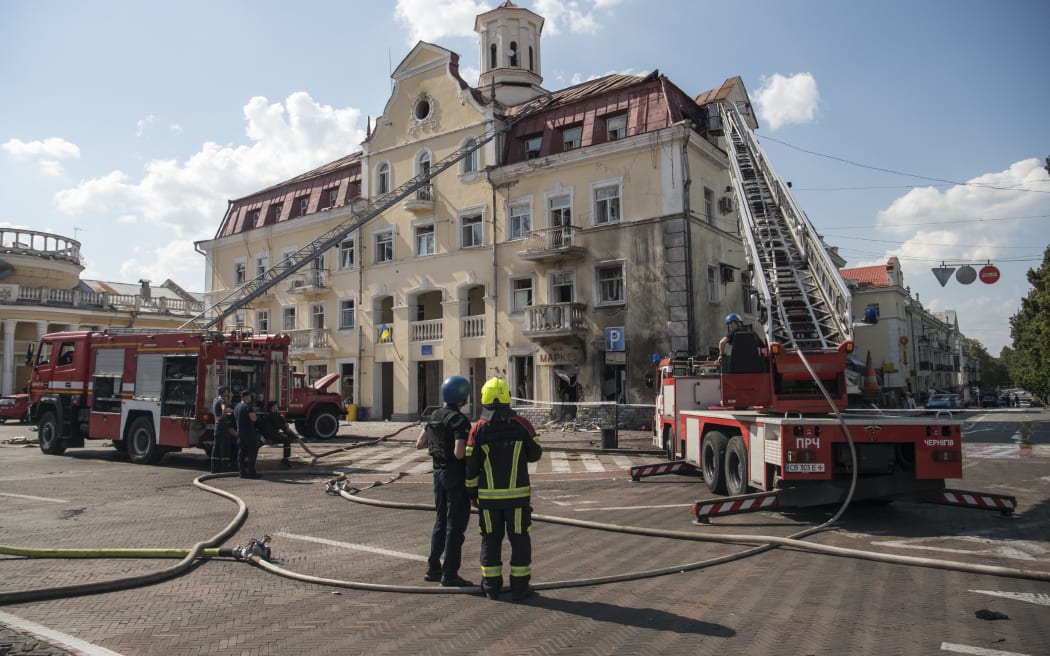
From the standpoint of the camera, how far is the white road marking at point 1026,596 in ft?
18.4

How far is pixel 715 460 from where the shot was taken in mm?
11188

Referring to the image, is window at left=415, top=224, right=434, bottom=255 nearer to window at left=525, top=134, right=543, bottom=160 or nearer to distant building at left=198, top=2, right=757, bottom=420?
distant building at left=198, top=2, right=757, bottom=420

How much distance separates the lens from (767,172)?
18266mm

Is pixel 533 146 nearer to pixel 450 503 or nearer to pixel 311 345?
pixel 311 345

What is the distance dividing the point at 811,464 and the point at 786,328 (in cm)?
359

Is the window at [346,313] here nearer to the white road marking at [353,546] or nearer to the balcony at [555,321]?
the balcony at [555,321]

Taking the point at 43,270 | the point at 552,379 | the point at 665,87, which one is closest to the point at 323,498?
the point at 552,379

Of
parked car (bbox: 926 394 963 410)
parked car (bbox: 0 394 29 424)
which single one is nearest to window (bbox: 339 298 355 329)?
parked car (bbox: 0 394 29 424)

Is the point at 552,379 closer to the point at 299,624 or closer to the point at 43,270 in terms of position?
the point at 299,624

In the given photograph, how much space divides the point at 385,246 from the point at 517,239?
8.03m

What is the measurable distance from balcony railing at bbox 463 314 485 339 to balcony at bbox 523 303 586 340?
3.22 metres

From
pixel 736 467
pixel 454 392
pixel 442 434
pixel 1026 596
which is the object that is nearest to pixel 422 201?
pixel 736 467

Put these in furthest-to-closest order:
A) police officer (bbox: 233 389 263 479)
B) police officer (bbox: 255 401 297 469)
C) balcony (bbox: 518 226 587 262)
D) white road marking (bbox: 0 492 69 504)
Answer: balcony (bbox: 518 226 587 262)
police officer (bbox: 255 401 297 469)
police officer (bbox: 233 389 263 479)
white road marking (bbox: 0 492 69 504)

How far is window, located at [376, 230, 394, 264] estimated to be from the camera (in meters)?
33.9
